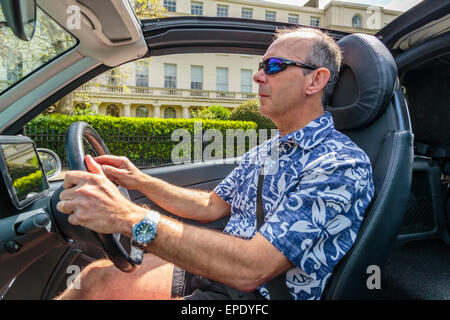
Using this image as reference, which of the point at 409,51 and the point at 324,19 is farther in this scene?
the point at 324,19

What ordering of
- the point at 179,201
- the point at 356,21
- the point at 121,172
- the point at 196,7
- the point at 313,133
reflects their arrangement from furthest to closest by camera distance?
1. the point at 356,21
2. the point at 196,7
3. the point at 179,201
4. the point at 121,172
5. the point at 313,133

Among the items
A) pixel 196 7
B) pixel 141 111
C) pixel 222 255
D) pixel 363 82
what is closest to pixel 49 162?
pixel 222 255

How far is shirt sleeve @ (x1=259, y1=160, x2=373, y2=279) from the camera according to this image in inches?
37.7

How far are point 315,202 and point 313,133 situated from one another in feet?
1.19

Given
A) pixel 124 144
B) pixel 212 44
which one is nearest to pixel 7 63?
pixel 212 44

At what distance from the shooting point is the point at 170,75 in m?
22.4

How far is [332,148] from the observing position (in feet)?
3.79

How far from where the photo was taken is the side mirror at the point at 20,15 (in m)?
0.70

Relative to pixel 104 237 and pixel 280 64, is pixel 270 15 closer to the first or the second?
pixel 280 64

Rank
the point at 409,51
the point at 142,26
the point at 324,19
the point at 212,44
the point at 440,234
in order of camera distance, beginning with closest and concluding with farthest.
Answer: the point at 142,26 → the point at 212,44 → the point at 409,51 → the point at 440,234 → the point at 324,19

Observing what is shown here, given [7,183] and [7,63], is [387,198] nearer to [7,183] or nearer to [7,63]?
[7,183]

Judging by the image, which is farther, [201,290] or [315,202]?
[201,290]

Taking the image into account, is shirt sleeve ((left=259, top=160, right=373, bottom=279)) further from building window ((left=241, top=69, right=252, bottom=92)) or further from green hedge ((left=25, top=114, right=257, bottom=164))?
building window ((left=241, top=69, right=252, bottom=92))
